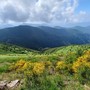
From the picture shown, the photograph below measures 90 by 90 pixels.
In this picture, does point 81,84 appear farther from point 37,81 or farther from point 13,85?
point 13,85

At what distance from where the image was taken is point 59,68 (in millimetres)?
34500

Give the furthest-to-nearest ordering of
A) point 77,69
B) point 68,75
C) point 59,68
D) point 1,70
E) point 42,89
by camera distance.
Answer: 1. point 1,70
2. point 59,68
3. point 68,75
4. point 77,69
5. point 42,89

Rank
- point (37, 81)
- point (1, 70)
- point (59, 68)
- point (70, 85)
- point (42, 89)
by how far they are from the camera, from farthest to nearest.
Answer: point (1, 70), point (59, 68), point (70, 85), point (37, 81), point (42, 89)

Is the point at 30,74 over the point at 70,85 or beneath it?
over

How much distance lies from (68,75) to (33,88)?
39.4 feet

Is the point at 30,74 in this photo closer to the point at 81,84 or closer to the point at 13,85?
the point at 13,85

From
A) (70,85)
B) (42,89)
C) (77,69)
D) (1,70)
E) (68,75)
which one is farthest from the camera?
(1,70)

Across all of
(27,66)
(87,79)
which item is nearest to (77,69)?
(87,79)

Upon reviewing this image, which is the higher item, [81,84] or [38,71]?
[38,71]

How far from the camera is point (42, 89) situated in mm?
20406

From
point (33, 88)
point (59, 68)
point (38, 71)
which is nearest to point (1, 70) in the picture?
point (59, 68)

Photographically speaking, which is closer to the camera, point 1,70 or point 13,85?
point 13,85

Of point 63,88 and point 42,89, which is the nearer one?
point 42,89

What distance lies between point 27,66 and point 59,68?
1004 centimetres
